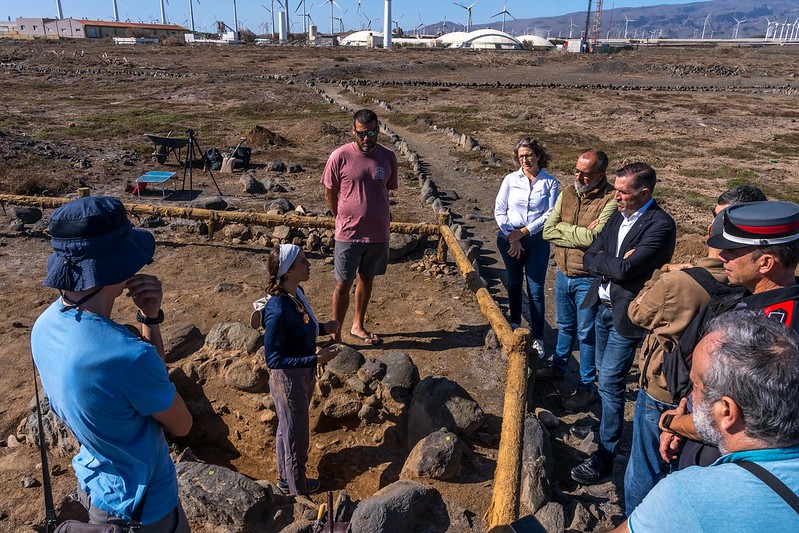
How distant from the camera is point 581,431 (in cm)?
461

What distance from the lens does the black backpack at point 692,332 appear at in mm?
2763

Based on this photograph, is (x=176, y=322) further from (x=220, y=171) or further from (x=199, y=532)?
(x=220, y=171)

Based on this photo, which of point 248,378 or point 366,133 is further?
point 366,133

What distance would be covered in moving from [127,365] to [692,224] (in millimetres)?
10939

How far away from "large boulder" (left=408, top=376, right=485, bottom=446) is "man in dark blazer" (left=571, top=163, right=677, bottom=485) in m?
0.81

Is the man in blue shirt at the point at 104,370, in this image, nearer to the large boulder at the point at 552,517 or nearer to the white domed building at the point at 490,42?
the large boulder at the point at 552,517

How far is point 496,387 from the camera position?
17.5ft

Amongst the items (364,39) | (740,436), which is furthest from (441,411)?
(364,39)

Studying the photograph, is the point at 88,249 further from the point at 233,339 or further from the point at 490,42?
the point at 490,42

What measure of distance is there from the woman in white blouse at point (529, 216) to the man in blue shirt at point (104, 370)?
381cm

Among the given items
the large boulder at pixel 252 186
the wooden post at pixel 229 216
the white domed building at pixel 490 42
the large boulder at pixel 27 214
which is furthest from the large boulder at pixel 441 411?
the white domed building at pixel 490 42

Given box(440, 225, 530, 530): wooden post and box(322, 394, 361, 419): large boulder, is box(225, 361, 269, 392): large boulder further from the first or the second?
box(440, 225, 530, 530): wooden post

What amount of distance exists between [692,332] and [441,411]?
81.0 inches

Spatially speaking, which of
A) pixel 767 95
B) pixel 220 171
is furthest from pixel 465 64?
pixel 220 171
